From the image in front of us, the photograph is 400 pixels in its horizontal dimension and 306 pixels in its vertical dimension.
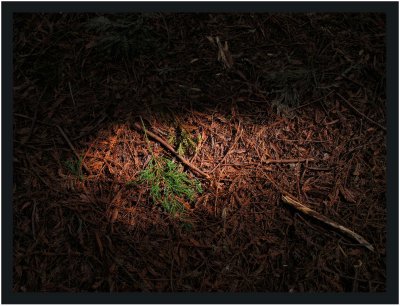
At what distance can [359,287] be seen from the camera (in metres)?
2.54

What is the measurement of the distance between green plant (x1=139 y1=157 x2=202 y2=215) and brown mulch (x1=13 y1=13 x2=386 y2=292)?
58 mm

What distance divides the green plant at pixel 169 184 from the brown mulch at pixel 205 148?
0.06 metres

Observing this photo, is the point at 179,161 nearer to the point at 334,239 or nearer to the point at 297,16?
the point at 334,239

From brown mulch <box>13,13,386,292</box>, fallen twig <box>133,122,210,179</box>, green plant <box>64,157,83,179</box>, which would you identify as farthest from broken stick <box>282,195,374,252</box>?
green plant <box>64,157,83,179</box>

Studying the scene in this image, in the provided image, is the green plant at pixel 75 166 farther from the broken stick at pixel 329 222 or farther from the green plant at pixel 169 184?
the broken stick at pixel 329 222

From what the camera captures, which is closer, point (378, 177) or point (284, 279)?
point (284, 279)

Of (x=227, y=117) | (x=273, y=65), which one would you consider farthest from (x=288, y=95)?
(x=227, y=117)

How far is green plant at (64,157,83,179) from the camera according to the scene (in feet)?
8.84

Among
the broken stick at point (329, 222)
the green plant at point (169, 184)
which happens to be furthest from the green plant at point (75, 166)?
the broken stick at point (329, 222)

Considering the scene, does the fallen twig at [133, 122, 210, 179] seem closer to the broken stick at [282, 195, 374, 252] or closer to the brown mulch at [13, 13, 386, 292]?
the brown mulch at [13, 13, 386, 292]

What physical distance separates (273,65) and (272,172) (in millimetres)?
957

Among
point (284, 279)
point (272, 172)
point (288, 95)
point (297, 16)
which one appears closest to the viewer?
point (284, 279)

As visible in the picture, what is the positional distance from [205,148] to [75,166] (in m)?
1.01

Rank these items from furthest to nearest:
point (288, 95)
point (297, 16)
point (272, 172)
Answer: point (297, 16)
point (288, 95)
point (272, 172)
